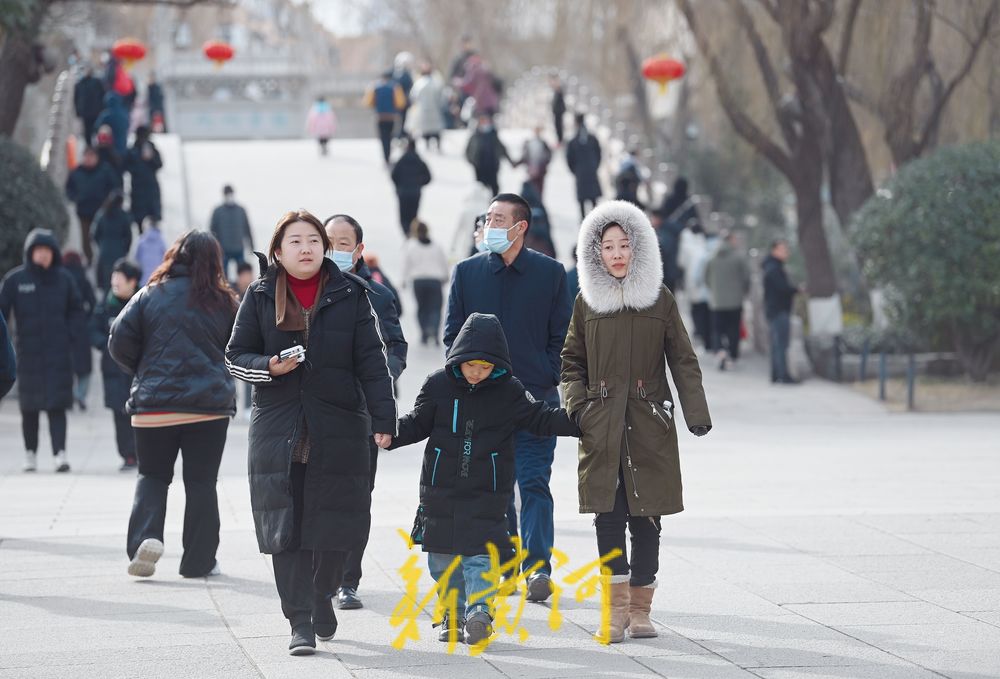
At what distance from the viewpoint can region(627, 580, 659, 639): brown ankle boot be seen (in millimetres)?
6273

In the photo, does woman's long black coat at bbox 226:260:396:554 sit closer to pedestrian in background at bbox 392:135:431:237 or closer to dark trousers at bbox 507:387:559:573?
dark trousers at bbox 507:387:559:573

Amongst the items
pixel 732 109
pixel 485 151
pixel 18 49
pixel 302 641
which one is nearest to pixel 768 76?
pixel 732 109

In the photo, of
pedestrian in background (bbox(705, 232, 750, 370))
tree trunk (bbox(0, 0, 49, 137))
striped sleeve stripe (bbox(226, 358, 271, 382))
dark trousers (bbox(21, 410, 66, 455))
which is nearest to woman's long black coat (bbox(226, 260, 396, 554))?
striped sleeve stripe (bbox(226, 358, 271, 382))

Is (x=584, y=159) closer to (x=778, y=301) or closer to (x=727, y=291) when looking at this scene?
(x=727, y=291)

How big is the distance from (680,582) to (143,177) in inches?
574

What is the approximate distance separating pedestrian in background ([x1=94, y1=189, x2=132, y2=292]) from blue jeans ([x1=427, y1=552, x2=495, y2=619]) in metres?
13.0

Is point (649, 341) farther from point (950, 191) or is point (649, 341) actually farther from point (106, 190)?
point (106, 190)

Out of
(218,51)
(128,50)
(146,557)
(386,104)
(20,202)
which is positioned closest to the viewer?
(146,557)

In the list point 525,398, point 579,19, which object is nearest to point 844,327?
point 579,19

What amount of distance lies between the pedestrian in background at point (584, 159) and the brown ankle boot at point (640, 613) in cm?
1691

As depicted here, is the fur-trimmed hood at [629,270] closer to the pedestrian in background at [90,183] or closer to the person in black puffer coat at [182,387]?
the person in black puffer coat at [182,387]

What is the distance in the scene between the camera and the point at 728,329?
1948 cm

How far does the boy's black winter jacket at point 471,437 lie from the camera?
20.4 feet

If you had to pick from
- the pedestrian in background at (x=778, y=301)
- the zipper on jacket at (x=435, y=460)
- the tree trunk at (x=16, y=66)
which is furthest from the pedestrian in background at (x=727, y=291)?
the zipper on jacket at (x=435, y=460)
